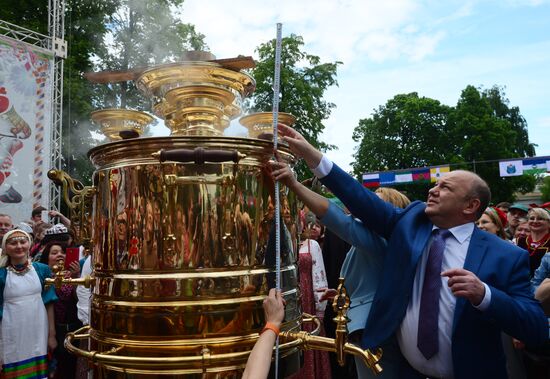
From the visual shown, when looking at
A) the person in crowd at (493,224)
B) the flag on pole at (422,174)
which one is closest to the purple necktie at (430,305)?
the person in crowd at (493,224)

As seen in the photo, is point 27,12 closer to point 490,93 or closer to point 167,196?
point 167,196

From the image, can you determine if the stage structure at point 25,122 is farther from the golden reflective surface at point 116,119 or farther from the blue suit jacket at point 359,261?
the blue suit jacket at point 359,261

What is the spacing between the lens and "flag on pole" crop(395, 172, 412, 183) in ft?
79.3

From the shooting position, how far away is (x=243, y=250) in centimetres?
174

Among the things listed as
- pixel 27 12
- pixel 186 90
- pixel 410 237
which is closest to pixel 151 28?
pixel 186 90

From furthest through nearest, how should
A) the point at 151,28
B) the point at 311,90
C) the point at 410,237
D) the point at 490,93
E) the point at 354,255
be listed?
the point at 490,93, the point at 311,90, the point at 151,28, the point at 354,255, the point at 410,237

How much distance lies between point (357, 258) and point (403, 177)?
22731 millimetres

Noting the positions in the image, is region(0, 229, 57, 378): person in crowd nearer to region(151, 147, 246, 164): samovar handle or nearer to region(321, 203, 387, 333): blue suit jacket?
region(321, 203, 387, 333): blue suit jacket

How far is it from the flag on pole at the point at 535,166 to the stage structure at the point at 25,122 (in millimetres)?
19155

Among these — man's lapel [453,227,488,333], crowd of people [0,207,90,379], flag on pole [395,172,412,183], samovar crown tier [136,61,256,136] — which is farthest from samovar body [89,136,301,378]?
flag on pole [395,172,412,183]

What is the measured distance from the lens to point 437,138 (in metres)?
34.7

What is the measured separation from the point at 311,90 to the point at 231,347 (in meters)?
16.5

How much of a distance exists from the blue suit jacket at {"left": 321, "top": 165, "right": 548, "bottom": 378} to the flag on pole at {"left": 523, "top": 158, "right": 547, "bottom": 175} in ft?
68.1

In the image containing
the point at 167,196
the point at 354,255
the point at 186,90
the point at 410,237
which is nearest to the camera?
the point at 167,196
